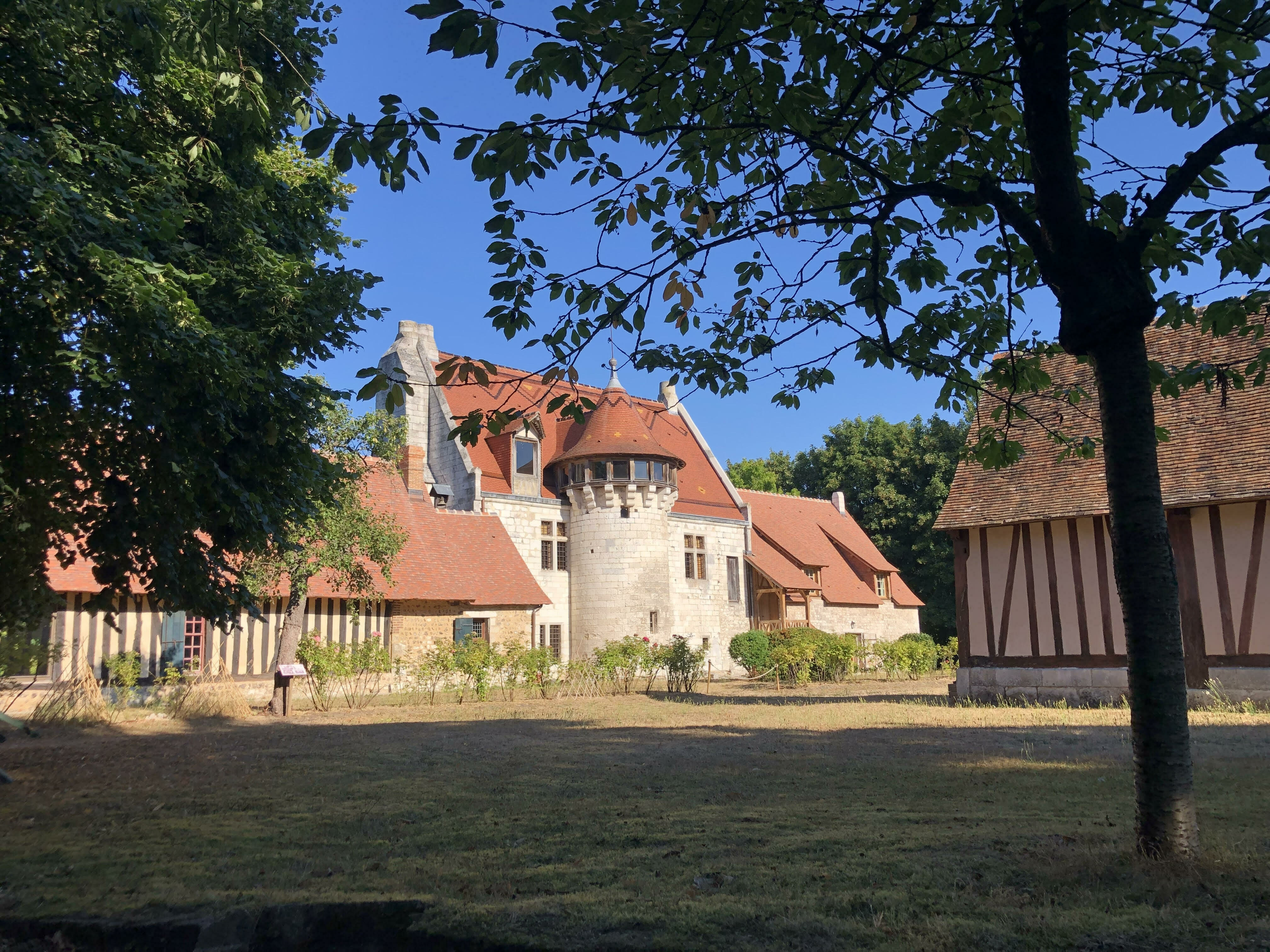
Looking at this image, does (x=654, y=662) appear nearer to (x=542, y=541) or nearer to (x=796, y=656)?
(x=796, y=656)

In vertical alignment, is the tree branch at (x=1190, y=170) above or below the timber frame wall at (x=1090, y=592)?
above

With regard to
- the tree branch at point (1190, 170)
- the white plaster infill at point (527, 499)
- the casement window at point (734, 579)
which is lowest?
the casement window at point (734, 579)

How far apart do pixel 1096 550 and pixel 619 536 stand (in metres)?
14.7

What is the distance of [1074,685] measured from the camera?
15.4 m

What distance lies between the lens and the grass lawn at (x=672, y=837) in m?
3.70

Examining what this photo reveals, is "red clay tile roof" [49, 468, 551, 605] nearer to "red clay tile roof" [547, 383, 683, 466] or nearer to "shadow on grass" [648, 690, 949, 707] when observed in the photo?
"red clay tile roof" [547, 383, 683, 466]

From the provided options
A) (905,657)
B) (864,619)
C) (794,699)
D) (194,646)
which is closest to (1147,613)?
(794,699)

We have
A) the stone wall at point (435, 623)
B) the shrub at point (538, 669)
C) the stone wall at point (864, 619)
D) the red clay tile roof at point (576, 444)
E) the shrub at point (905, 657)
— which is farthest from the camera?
the stone wall at point (864, 619)

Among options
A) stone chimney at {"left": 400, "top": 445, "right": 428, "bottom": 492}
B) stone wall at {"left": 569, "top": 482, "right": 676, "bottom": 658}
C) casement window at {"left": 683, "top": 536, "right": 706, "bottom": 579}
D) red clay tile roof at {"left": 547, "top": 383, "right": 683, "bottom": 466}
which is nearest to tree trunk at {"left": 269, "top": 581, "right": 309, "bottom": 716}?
stone chimney at {"left": 400, "top": 445, "right": 428, "bottom": 492}

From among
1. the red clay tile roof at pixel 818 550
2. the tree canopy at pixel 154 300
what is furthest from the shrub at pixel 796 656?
the tree canopy at pixel 154 300

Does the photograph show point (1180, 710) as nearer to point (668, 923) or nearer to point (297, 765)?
point (668, 923)

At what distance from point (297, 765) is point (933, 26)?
875 centimetres

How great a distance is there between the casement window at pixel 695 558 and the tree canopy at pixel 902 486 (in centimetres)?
1332

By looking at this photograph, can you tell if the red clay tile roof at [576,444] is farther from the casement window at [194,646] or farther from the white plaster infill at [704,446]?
the casement window at [194,646]
